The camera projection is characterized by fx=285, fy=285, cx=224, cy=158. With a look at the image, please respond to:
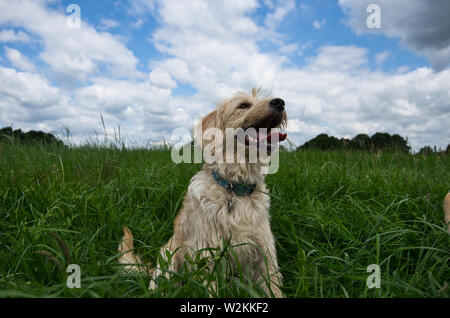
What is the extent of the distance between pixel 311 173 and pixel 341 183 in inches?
18.7

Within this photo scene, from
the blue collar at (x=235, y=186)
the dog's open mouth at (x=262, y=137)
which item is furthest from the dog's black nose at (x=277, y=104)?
the blue collar at (x=235, y=186)

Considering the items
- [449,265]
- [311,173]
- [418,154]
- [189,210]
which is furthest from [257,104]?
[418,154]

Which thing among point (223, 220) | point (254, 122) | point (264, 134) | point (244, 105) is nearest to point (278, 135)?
point (264, 134)

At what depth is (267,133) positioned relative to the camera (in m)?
3.01

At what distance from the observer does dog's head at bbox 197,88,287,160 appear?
2906 mm

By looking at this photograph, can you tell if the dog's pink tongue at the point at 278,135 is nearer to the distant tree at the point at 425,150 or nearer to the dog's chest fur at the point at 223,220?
the dog's chest fur at the point at 223,220

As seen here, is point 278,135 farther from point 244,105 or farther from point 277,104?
point 244,105

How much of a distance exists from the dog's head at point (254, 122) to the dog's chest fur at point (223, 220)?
1.73ft

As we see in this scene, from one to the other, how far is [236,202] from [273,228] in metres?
0.81

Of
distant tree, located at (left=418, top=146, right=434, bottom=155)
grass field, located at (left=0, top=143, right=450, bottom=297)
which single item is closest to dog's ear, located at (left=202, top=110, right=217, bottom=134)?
grass field, located at (left=0, top=143, right=450, bottom=297)

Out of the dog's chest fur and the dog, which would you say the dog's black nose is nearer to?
the dog

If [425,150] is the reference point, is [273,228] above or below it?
below

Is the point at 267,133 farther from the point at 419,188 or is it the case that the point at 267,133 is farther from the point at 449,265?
the point at 419,188

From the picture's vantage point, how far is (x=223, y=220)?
2.52m
